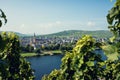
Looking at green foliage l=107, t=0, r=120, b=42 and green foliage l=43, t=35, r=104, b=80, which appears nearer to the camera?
green foliage l=107, t=0, r=120, b=42

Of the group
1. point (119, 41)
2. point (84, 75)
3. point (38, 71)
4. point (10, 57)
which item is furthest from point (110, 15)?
point (38, 71)

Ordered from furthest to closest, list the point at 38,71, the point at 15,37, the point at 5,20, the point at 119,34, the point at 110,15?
the point at 38,71 → the point at 15,37 → the point at 5,20 → the point at 119,34 → the point at 110,15

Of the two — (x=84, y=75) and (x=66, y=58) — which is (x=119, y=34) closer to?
(x=84, y=75)

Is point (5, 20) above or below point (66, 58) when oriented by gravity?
above

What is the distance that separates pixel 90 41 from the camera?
19969 mm

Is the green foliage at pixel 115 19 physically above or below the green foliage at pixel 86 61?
above

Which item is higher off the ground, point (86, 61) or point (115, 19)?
point (115, 19)

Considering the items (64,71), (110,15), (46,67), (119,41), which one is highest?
(110,15)

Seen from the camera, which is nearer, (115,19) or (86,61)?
(115,19)

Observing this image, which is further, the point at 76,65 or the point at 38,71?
the point at 38,71

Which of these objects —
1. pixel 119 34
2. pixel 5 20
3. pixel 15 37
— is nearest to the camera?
pixel 119 34

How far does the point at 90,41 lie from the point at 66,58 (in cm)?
415

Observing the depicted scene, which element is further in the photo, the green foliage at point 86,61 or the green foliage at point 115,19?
the green foliage at point 86,61

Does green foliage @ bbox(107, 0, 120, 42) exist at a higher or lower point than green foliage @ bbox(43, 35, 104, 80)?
higher
